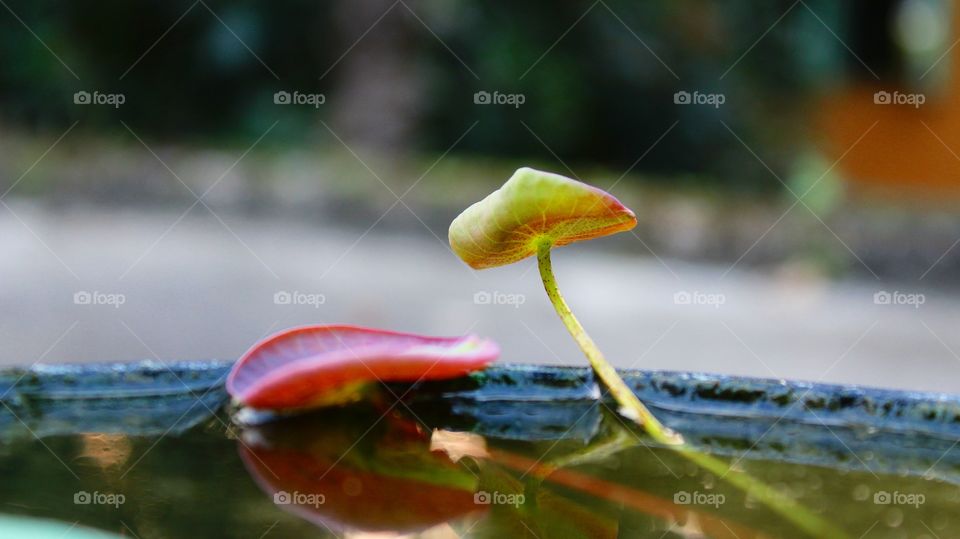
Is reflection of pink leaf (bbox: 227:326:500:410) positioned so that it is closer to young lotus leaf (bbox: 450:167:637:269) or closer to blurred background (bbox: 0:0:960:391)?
young lotus leaf (bbox: 450:167:637:269)

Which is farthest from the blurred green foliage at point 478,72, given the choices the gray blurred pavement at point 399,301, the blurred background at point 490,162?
the gray blurred pavement at point 399,301

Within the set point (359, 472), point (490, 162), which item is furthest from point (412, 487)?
point (490, 162)

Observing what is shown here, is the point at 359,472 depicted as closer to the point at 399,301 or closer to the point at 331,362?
the point at 331,362

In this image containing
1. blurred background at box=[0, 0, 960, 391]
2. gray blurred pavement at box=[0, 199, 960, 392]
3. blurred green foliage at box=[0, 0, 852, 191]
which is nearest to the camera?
gray blurred pavement at box=[0, 199, 960, 392]

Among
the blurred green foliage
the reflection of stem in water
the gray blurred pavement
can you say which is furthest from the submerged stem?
the blurred green foliage

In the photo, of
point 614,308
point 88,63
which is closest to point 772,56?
point 614,308

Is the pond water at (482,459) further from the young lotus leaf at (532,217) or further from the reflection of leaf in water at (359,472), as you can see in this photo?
the young lotus leaf at (532,217)

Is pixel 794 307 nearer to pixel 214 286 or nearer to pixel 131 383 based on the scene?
pixel 214 286
